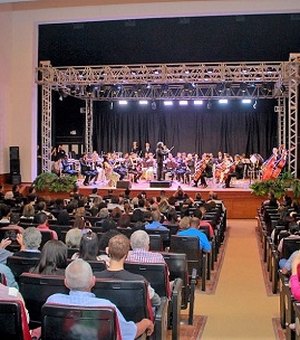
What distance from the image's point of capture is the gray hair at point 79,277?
11.0 feet

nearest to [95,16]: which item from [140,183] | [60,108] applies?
[140,183]

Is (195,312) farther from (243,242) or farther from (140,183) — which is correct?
(140,183)

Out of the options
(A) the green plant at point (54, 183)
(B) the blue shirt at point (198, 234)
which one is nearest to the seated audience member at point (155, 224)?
(B) the blue shirt at point (198, 234)

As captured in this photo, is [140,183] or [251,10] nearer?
[251,10]

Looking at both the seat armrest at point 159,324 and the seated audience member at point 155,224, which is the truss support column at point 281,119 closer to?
the seated audience member at point 155,224

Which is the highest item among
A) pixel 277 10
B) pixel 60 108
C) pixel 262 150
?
pixel 277 10

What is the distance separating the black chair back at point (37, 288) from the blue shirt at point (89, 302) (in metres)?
0.43

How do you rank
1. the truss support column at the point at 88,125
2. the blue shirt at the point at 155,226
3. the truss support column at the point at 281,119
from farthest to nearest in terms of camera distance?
1. the truss support column at the point at 88,125
2. the truss support column at the point at 281,119
3. the blue shirt at the point at 155,226

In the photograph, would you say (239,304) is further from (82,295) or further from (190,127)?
(190,127)

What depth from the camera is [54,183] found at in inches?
685

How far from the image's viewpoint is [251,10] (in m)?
16.0

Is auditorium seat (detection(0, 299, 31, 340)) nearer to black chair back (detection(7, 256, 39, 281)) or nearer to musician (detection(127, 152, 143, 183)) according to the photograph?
black chair back (detection(7, 256, 39, 281))

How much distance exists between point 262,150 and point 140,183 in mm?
7644

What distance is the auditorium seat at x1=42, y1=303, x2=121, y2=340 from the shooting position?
10.1 ft
